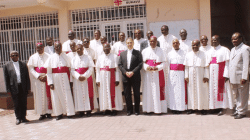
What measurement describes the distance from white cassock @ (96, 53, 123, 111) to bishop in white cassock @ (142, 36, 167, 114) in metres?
0.78

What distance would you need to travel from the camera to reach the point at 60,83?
691cm

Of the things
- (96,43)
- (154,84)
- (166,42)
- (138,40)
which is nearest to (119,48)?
(138,40)

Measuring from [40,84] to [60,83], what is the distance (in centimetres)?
63

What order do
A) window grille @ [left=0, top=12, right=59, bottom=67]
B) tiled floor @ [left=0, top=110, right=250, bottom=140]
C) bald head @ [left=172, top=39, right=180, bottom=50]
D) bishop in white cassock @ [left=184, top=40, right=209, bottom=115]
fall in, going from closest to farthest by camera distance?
tiled floor @ [left=0, top=110, right=250, bottom=140], bishop in white cassock @ [left=184, top=40, right=209, bottom=115], bald head @ [left=172, top=39, right=180, bottom=50], window grille @ [left=0, top=12, right=59, bottom=67]

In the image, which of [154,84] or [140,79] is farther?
[140,79]

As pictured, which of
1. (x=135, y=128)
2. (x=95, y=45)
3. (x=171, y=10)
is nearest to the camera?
(x=135, y=128)

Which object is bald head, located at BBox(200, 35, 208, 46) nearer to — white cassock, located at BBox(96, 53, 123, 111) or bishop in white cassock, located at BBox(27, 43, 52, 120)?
white cassock, located at BBox(96, 53, 123, 111)

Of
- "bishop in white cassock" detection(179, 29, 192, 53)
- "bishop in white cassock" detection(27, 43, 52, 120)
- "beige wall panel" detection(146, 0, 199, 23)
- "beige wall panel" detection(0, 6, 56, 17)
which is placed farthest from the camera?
"beige wall panel" detection(0, 6, 56, 17)

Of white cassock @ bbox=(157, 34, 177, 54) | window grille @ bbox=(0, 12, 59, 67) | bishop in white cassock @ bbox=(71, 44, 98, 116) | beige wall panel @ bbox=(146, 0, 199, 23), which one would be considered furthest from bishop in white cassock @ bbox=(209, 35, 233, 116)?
window grille @ bbox=(0, 12, 59, 67)

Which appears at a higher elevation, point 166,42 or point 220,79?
point 166,42

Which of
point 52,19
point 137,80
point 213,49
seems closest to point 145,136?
point 137,80

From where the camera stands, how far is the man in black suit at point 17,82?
678 centimetres

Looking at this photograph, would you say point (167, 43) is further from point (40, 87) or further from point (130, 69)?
point (40, 87)

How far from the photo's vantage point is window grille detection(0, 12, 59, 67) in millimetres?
10484
